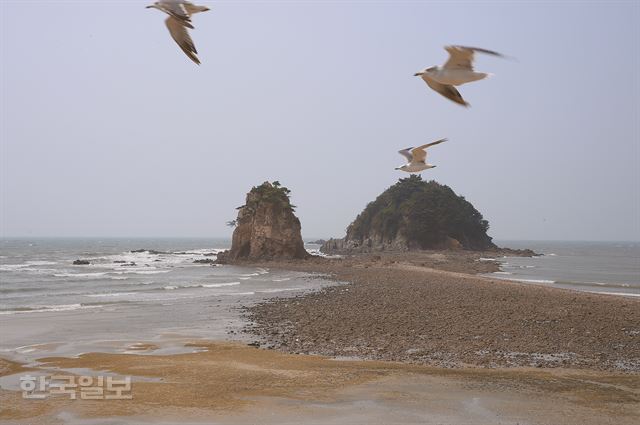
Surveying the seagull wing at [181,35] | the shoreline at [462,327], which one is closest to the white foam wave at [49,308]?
the shoreline at [462,327]

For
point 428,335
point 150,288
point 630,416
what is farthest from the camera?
point 150,288

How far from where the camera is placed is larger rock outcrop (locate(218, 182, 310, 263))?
53.5 metres

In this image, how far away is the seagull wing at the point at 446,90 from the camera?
4546mm

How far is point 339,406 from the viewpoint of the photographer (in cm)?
848

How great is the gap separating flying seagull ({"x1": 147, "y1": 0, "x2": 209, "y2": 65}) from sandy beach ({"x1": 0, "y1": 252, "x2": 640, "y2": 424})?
5.62 metres

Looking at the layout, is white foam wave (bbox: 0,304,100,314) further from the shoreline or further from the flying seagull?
the flying seagull

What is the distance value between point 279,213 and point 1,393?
44779mm

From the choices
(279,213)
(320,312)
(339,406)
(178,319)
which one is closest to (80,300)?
(178,319)

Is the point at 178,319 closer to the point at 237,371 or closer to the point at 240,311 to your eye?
the point at 240,311

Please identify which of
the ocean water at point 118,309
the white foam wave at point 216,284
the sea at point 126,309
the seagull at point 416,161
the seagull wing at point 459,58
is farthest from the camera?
the white foam wave at point 216,284

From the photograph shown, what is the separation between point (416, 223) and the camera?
274 feet

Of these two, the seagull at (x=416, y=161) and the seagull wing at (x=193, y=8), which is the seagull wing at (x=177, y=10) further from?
the seagull at (x=416, y=161)

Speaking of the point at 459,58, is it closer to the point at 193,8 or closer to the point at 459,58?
the point at 459,58

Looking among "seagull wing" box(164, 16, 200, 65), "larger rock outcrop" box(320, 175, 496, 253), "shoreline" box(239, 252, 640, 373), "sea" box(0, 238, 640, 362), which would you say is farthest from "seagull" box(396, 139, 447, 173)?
"larger rock outcrop" box(320, 175, 496, 253)
